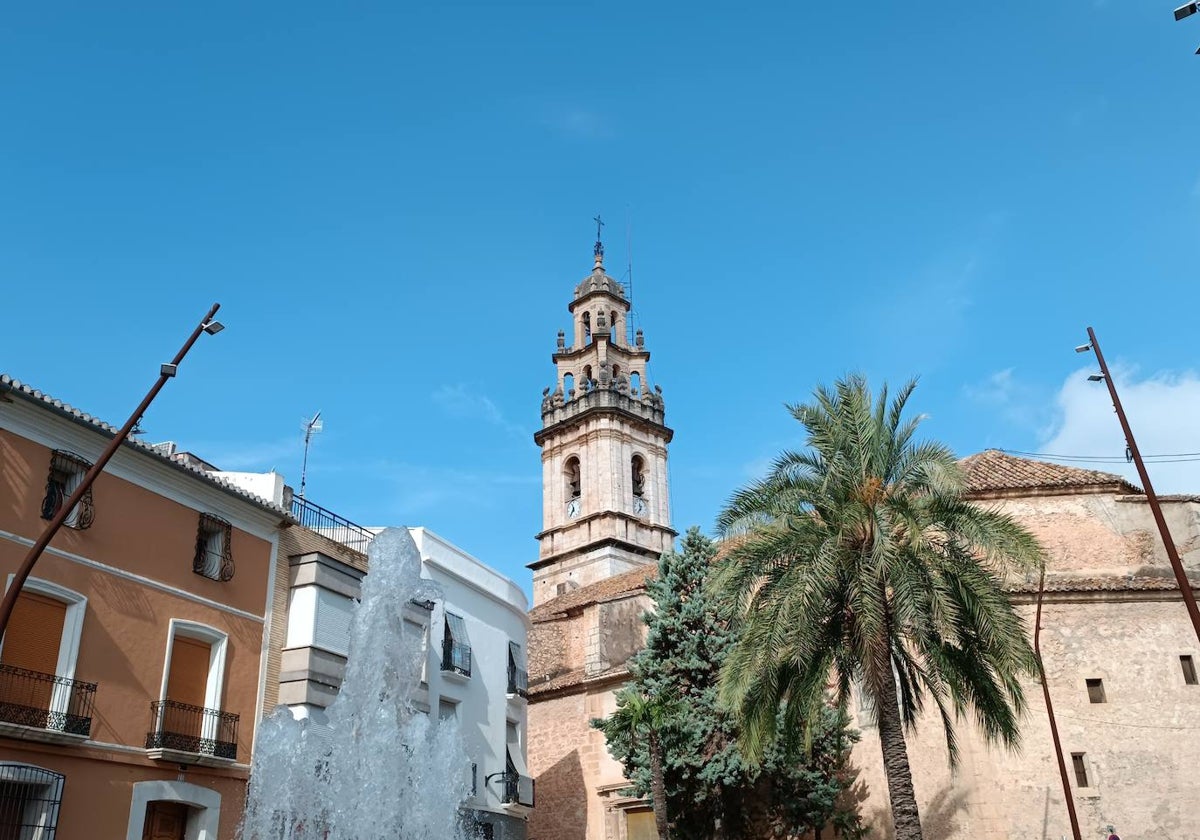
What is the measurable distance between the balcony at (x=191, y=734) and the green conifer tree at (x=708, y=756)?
350 inches

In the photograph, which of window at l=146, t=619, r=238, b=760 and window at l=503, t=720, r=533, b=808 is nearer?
window at l=146, t=619, r=238, b=760

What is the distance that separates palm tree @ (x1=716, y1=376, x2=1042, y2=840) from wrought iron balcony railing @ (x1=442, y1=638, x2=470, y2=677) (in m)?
8.62

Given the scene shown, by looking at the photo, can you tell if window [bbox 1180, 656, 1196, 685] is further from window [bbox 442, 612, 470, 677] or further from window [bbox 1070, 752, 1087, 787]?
window [bbox 442, 612, 470, 677]

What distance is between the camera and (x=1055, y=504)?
25.6m

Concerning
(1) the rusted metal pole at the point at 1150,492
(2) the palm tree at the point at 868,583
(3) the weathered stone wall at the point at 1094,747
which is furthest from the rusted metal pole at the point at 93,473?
(3) the weathered stone wall at the point at 1094,747

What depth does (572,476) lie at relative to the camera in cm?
5397

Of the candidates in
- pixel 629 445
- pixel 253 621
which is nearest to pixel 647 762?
pixel 253 621

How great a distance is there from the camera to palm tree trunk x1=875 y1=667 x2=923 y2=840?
15.0 meters

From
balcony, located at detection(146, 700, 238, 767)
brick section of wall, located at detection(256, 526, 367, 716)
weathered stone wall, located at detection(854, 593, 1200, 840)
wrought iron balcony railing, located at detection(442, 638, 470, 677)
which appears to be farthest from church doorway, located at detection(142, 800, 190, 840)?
weathered stone wall, located at detection(854, 593, 1200, 840)

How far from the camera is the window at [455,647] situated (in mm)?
23406

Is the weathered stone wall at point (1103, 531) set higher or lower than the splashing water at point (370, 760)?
higher

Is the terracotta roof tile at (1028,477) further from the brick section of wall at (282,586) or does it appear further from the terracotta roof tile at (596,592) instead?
the brick section of wall at (282,586)

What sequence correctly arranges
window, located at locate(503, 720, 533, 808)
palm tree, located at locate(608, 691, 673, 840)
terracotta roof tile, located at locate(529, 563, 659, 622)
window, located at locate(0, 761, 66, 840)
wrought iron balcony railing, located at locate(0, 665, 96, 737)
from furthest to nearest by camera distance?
terracotta roof tile, located at locate(529, 563, 659, 622) < window, located at locate(503, 720, 533, 808) < palm tree, located at locate(608, 691, 673, 840) < wrought iron balcony railing, located at locate(0, 665, 96, 737) < window, located at locate(0, 761, 66, 840)

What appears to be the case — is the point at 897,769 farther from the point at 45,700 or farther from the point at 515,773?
the point at 515,773
